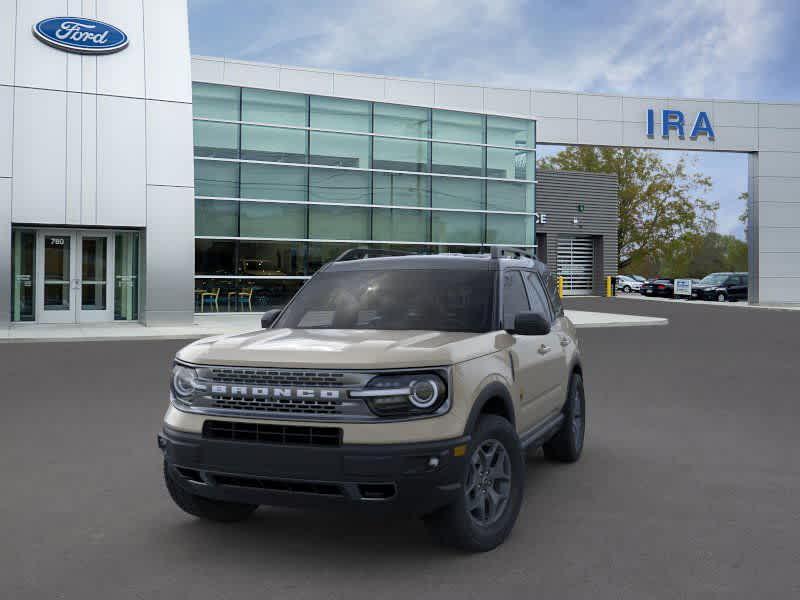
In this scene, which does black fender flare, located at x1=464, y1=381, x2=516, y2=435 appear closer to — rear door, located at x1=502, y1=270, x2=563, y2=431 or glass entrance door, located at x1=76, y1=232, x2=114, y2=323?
rear door, located at x1=502, y1=270, x2=563, y2=431

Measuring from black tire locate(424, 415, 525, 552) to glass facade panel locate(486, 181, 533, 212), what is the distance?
1113 inches

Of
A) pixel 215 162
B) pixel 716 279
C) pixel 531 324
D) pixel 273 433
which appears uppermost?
pixel 215 162

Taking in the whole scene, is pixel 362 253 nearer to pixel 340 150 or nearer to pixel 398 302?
pixel 398 302

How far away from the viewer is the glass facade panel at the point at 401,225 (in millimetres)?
31016

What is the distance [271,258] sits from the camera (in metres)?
29.0

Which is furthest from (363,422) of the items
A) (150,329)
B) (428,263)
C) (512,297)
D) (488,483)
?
(150,329)

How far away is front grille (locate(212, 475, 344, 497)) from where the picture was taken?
4.46 metres

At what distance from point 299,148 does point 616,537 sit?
26057 millimetres

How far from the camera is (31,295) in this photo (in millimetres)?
24688

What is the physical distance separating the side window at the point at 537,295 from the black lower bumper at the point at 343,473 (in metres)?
2.34

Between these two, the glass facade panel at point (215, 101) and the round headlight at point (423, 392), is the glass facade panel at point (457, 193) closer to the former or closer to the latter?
the glass facade panel at point (215, 101)

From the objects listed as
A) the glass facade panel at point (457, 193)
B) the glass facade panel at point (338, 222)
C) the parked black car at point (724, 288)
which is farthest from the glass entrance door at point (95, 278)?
the parked black car at point (724, 288)

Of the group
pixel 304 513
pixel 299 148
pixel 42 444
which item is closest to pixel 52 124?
pixel 299 148

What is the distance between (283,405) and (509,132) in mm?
30289
